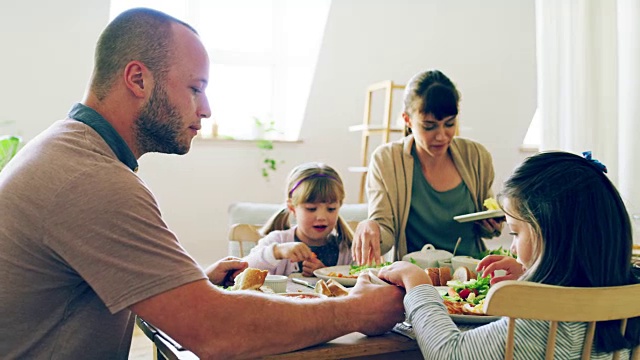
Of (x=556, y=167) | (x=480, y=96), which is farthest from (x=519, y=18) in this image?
(x=556, y=167)

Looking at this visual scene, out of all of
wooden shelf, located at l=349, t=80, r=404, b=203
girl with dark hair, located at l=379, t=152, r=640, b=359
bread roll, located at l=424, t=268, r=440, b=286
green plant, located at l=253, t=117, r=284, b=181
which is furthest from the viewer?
green plant, located at l=253, t=117, r=284, b=181

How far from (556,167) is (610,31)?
2415 mm

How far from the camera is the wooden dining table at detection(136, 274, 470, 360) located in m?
1.22

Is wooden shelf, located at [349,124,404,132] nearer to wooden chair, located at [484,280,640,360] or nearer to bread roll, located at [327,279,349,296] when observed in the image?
bread roll, located at [327,279,349,296]

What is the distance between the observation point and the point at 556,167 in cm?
123

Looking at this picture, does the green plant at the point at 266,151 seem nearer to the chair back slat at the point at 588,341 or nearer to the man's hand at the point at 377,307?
the man's hand at the point at 377,307

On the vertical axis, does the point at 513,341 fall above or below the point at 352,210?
below

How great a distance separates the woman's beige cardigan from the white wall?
2.24 meters

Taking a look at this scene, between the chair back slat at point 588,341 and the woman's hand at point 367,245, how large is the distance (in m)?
1.15

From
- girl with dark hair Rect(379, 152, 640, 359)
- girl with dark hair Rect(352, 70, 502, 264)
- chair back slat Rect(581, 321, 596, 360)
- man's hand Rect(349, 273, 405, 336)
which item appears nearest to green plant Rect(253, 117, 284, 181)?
girl with dark hair Rect(352, 70, 502, 264)

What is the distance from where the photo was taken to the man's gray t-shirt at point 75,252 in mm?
1179

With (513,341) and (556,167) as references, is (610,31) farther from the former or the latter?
(513,341)

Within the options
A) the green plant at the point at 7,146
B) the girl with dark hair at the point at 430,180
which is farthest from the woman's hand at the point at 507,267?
the green plant at the point at 7,146

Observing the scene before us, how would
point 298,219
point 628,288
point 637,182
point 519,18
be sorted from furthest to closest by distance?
point 519,18 → point 637,182 → point 298,219 → point 628,288
